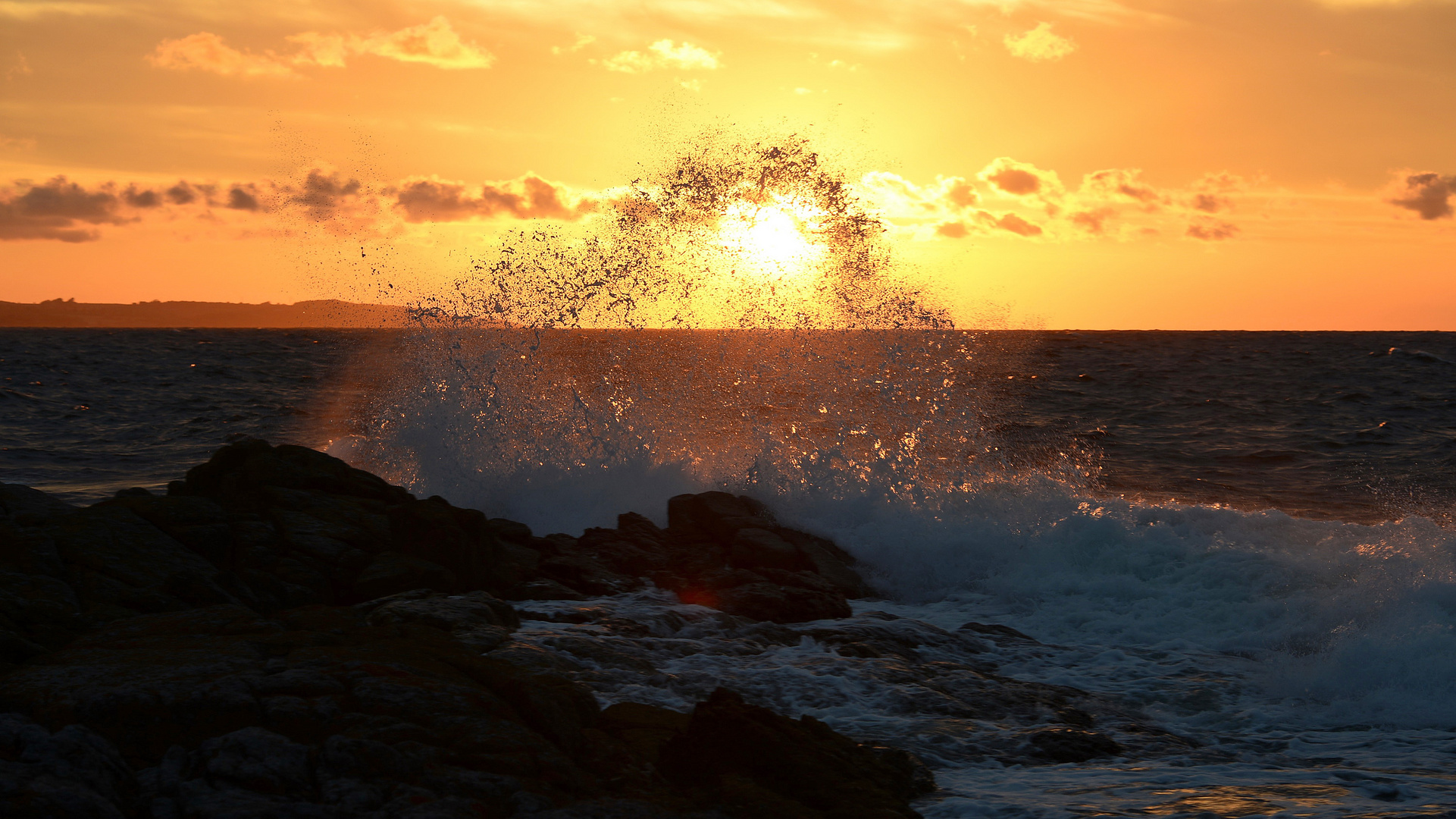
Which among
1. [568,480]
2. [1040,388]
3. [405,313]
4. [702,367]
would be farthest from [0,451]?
[1040,388]

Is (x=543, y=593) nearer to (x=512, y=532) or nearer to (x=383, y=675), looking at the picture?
(x=512, y=532)

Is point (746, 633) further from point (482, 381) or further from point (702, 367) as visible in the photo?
point (702, 367)

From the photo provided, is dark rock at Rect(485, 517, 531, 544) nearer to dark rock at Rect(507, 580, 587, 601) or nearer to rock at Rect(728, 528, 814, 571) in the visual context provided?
dark rock at Rect(507, 580, 587, 601)

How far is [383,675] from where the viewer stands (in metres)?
5.41

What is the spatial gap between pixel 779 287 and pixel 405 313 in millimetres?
7108

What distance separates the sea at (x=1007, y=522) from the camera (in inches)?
274

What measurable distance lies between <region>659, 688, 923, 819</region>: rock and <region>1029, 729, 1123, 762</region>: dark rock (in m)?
1.30

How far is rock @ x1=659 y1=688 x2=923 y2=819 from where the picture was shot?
16.8 feet

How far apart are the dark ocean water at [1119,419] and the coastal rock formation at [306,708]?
395 inches

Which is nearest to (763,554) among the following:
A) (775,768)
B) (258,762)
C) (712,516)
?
(712,516)

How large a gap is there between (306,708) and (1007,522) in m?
10.4

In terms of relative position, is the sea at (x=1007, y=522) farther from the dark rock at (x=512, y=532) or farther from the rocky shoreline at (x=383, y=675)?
the dark rock at (x=512, y=532)

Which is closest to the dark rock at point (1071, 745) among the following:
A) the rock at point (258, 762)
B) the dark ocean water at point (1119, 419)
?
the rock at point (258, 762)

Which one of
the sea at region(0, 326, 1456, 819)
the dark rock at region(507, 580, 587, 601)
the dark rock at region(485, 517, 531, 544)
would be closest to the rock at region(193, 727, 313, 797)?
the sea at region(0, 326, 1456, 819)
